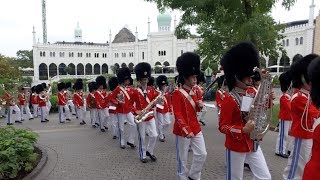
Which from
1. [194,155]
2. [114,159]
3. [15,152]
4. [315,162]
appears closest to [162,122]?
[114,159]

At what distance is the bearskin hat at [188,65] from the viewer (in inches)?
213

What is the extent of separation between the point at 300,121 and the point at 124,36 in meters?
75.4

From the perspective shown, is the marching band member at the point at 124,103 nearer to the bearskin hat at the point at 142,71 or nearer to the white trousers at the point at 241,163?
the bearskin hat at the point at 142,71

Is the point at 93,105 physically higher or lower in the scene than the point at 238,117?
lower

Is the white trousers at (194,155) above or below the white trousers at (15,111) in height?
above

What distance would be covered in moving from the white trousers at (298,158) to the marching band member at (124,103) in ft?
15.1

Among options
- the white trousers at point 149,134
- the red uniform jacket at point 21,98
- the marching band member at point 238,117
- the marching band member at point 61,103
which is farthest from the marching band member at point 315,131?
the red uniform jacket at point 21,98

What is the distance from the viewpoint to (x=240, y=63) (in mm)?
3865

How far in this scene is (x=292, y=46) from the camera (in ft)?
150

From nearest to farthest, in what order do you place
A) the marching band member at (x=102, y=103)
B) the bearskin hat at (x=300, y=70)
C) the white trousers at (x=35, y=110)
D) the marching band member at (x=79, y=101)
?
the bearskin hat at (x=300, y=70) < the marching band member at (x=102, y=103) < the marching band member at (x=79, y=101) < the white trousers at (x=35, y=110)

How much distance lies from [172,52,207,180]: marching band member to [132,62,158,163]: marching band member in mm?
1943

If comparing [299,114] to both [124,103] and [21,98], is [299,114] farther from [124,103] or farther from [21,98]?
[21,98]

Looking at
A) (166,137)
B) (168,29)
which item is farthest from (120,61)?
(166,137)

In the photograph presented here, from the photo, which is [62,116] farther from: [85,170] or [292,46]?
[292,46]
